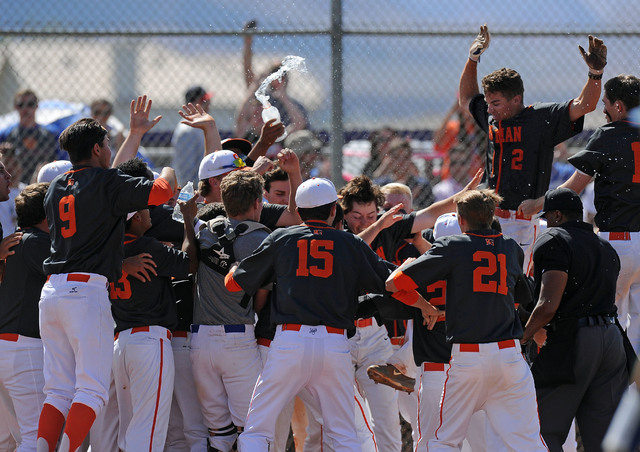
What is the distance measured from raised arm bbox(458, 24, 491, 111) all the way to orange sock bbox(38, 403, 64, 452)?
3580mm

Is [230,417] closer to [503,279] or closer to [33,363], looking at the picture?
[33,363]

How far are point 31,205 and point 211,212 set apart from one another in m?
1.11

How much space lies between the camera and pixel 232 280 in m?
4.93

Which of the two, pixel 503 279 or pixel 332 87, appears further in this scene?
pixel 332 87

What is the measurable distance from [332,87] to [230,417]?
2889mm

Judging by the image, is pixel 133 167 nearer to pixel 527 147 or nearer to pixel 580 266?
pixel 527 147

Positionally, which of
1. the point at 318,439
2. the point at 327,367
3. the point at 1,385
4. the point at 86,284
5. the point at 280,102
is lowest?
the point at 318,439

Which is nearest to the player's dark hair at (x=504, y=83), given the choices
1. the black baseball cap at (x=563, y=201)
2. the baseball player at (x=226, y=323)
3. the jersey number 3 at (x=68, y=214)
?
the black baseball cap at (x=563, y=201)

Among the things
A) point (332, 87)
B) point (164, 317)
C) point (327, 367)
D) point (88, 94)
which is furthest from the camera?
point (88, 94)

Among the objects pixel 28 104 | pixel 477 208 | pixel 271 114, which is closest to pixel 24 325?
pixel 271 114

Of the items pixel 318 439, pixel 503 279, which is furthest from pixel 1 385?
pixel 503 279

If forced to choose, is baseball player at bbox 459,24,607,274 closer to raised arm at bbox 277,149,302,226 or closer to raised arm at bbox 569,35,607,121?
raised arm at bbox 569,35,607,121

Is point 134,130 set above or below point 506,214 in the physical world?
above

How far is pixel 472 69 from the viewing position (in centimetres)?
638
